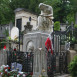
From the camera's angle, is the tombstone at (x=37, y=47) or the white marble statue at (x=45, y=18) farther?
the white marble statue at (x=45, y=18)

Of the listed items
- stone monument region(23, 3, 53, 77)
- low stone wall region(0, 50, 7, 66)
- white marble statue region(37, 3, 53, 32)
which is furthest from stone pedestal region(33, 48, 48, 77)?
white marble statue region(37, 3, 53, 32)

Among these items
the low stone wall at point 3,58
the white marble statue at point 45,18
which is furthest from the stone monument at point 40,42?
the low stone wall at point 3,58

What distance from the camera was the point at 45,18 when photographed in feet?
34.0

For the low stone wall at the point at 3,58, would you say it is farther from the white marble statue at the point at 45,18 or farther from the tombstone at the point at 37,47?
the white marble statue at the point at 45,18

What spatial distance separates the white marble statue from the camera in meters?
10.2

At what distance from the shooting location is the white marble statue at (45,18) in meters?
10.2

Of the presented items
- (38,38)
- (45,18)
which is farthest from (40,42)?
(45,18)

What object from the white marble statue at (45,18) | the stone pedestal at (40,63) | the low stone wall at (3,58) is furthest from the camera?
the white marble statue at (45,18)

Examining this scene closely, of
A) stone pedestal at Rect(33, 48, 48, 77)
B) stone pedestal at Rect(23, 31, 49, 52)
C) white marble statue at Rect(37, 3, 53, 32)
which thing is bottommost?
stone pedestal at Rect(33, 48, 48, 77)

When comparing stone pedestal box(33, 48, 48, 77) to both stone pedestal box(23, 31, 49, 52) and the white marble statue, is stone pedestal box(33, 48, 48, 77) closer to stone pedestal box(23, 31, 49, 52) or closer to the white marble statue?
stone pedestal box(23, 31, 49, 52)

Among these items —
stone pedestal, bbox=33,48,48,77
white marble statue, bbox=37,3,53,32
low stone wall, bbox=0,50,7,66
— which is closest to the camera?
stone pedestal, bbox=33,48,48,77

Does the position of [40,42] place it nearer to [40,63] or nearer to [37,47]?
[37,47]

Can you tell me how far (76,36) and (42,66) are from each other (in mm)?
4380

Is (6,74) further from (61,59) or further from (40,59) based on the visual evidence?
(61,59)
